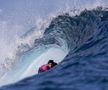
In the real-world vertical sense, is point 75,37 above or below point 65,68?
above

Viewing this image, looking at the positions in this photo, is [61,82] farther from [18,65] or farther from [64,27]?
[18,65]

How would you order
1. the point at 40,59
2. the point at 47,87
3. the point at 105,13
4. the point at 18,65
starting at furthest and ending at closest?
the point at 18,65 < the point at 40,59 < the point at 105,13 < the point at 47,87

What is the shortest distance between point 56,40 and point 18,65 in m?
4.13

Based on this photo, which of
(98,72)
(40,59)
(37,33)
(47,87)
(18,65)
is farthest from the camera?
(37,33)

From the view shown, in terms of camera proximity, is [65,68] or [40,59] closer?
[65,68]

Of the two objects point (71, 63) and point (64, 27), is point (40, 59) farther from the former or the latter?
point (71, 63)

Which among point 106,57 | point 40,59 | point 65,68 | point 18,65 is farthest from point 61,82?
point 18,65

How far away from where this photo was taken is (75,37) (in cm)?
2061

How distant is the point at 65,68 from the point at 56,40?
47.8 ft

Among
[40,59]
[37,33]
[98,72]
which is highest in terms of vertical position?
[37,33]

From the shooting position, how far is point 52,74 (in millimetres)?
8742

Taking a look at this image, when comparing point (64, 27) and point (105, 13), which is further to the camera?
point (64, 27)

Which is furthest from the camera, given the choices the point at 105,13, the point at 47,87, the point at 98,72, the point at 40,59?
the point at 40,59

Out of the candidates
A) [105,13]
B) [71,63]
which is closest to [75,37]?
[105,13]
